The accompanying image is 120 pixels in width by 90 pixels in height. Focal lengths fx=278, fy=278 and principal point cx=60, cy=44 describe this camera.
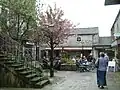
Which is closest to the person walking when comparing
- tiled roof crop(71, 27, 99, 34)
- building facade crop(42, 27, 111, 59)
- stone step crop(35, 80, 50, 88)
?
stone step crop(35, 80, 50, 88)

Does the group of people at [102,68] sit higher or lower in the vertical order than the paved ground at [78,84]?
higher

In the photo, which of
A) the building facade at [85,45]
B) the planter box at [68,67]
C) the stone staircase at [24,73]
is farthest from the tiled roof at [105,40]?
the stone staircase at [24,73]

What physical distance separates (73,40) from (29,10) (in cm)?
2849

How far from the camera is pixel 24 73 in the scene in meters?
14.5

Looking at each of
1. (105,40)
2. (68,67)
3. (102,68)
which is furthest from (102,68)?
(105,40)

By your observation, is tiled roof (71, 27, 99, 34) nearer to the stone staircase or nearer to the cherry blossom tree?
the cherry blossom tree

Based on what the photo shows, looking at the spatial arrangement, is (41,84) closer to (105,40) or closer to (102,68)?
(102,68)

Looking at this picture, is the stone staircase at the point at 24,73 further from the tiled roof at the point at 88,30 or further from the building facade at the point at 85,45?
the tiled roof at the point at 88,30

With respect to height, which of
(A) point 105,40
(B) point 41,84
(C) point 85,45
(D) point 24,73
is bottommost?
(B) point 41,84

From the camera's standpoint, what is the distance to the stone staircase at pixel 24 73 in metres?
14.3

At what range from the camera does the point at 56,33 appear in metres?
21.6

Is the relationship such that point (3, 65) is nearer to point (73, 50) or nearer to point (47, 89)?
point (47, 89)

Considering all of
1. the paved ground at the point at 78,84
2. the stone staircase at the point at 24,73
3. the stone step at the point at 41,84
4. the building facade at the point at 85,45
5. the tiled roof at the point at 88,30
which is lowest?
the paved ground at the point at 78,84

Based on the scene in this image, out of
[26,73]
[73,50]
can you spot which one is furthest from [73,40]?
[26,73]
